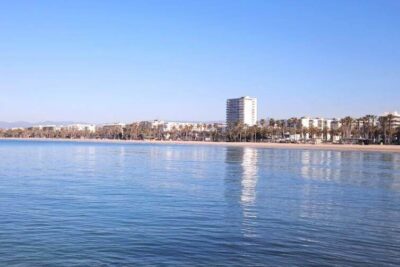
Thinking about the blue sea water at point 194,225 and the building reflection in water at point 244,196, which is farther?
the building reflection in water at point 244,196

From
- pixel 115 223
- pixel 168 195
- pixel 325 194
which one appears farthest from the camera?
pixel 325 194

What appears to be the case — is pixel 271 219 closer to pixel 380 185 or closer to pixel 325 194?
pixel 325 194

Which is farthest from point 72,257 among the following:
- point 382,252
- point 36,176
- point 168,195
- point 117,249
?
point 36,176

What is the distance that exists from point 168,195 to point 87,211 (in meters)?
7.02

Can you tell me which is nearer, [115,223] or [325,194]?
[115,223]

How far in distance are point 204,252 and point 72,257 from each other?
12.6 ft

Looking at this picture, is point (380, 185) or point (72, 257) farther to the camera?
point (380, 185)

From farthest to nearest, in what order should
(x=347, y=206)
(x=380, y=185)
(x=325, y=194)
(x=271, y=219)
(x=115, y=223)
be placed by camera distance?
1. (x=380, y=185)
2. (x=325, y=194)
3. (x=347, y=206)
4. (x=271, y=219)
5. (x=115, y=223)

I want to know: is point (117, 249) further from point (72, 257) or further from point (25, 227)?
point (25, 227)

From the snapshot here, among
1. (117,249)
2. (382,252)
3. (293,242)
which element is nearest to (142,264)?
(117,249)

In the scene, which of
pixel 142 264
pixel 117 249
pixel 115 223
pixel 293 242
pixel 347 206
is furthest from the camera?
pixel 347 206

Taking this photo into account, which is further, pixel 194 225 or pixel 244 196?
pixel 244 196

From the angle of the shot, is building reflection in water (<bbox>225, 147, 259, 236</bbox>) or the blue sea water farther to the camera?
building reflection in water (<bbox>225, 147, 259, 236</bbox>)

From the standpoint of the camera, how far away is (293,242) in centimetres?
1681
